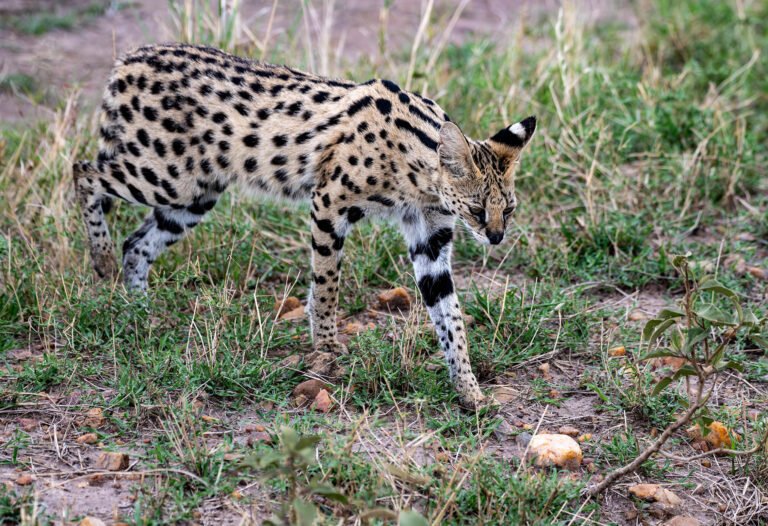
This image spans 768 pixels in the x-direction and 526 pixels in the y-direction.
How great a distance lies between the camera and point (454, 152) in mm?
4629

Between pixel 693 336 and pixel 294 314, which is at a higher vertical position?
pixel 693 336

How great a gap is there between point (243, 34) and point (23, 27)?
2616 mm

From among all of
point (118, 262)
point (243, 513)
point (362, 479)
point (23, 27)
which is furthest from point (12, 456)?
A: point (23, 27)

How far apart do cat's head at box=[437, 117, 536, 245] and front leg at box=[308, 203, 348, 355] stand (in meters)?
0.60

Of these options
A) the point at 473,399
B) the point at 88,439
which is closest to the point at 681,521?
the point at 473,399

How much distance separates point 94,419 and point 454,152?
2.05 meters

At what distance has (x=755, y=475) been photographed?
159 inches

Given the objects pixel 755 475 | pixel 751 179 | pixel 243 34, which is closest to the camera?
pixel 755 475

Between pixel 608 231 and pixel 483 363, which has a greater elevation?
pixel 608 231

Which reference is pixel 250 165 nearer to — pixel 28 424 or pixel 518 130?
pixel 518 130

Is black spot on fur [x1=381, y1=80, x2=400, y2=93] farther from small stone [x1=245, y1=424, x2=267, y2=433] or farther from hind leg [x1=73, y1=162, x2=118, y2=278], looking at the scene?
small stone [x1=245, y1=424, x2=267, y2=433]

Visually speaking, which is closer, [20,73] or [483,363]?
[483,363]

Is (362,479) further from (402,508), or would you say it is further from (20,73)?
(20,73)

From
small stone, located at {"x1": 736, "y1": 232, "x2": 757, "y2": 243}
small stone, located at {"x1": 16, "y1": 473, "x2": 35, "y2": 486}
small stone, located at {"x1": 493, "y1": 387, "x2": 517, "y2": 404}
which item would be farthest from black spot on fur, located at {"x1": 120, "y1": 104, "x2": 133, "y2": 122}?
small stone, located at {"x1": 736, "y1": 232, "x2": 757, "y2": 243}
